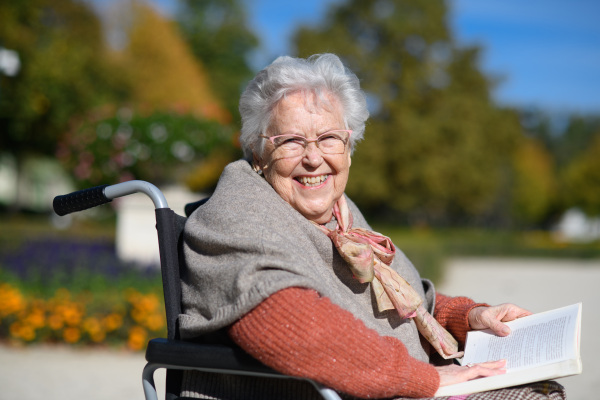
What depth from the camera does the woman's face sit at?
80.6 inches

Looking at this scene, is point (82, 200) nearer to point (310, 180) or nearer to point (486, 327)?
point (310, 180)

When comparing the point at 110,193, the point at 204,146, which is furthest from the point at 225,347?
the point at 204,146

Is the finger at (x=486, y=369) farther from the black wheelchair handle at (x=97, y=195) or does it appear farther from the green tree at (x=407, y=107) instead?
the green tree at (x=407, y=107)

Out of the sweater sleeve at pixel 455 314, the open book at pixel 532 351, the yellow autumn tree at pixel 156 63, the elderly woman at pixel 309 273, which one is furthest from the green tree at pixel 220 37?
the open book at pixel 532 351

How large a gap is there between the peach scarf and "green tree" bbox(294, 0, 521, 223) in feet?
56.5

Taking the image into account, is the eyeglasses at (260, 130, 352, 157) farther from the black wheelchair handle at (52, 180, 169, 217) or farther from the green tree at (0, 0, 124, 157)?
the green tree at (0, 0, 124, 157)

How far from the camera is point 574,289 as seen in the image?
11586 mm

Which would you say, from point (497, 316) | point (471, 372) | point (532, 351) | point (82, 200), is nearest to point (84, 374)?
point (82, 200)

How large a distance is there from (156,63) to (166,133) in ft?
55.0

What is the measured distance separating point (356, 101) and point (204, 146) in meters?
5.81

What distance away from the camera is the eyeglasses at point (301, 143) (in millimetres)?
2055

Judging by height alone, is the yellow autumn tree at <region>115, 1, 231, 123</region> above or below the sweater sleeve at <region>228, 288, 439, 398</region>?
above

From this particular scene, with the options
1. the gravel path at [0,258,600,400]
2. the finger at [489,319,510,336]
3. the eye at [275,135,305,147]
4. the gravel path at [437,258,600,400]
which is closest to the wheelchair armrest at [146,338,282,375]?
the eye at [275,135,305,147]

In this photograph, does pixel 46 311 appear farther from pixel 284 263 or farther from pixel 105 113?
pixel 284 263
